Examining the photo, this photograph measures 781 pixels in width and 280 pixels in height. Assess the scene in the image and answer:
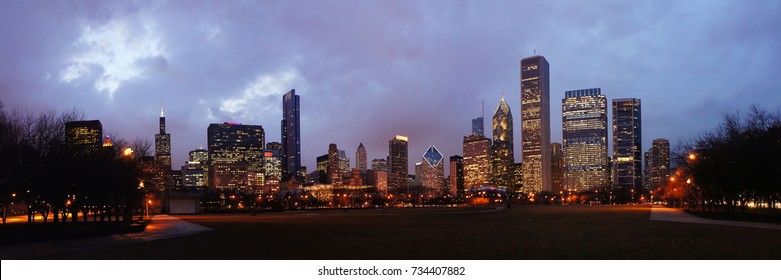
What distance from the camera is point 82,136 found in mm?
38562

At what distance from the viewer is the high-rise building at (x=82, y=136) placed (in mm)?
32428

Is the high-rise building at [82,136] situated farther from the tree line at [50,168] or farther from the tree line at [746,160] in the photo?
the tree line at [746,160]

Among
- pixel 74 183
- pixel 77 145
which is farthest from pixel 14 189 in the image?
pixel 77 145

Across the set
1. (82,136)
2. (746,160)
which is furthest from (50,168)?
(746,160)

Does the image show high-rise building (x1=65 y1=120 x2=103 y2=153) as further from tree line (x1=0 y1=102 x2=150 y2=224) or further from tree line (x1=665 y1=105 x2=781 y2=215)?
tree line (x1=665 y1=105 x2=781 y2=215)

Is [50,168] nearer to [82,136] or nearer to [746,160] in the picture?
[82,136]

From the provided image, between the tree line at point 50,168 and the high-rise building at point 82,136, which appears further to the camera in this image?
the high-rise building at point 82,136

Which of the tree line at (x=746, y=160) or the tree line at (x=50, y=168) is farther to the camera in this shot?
the tree line at (x=746, y=160)

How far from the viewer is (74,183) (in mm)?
29031

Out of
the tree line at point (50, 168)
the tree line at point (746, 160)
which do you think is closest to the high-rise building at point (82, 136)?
the tree line at point (50, 168)

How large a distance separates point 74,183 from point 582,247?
916 inches

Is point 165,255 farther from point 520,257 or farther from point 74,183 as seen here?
point 74,183

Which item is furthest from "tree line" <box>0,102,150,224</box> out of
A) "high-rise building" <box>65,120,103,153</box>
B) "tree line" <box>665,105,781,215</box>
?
"tree line" <box>665,105,781,215</box>

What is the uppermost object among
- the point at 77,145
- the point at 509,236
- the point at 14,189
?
the point at 77,145
